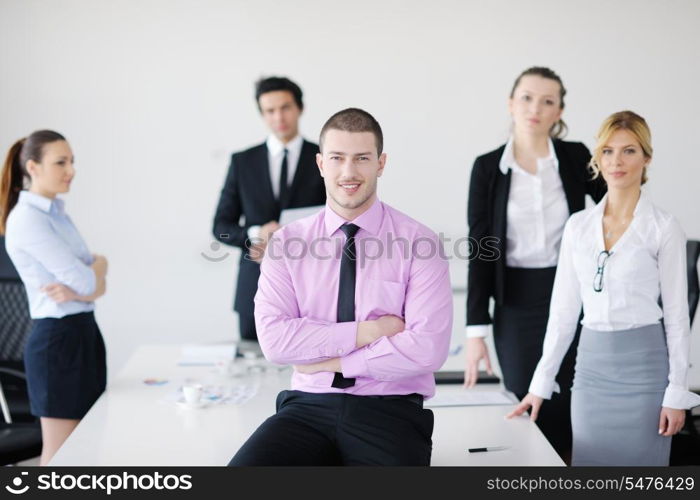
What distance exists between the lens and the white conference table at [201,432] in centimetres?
213

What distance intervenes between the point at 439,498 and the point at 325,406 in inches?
14.7

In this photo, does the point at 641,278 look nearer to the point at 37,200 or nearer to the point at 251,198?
the point at 251,198

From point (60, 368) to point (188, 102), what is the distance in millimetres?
2265

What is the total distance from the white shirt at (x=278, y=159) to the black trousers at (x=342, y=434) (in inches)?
44.4

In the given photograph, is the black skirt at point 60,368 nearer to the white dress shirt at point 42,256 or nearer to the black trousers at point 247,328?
the white dress shirt at point 42,256

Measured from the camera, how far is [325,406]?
2.10 metres

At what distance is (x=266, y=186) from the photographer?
10.6 ft

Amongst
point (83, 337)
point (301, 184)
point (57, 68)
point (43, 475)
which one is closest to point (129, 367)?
point (83, 337)

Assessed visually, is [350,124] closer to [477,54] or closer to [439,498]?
[439,498]

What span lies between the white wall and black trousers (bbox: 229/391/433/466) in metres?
1.50

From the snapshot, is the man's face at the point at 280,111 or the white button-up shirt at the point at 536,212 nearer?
the white button-up shirt at the point at 536,212

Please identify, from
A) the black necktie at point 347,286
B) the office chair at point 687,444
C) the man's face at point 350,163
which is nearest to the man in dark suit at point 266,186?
the black necktie at point 347,286

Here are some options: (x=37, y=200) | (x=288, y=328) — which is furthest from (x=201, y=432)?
(x=37, y=200)

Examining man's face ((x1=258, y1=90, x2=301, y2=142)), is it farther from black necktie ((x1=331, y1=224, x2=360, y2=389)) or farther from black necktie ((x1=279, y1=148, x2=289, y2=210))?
Result: black necktie ((x1=331, y1=224, x2=360, y2=389))
